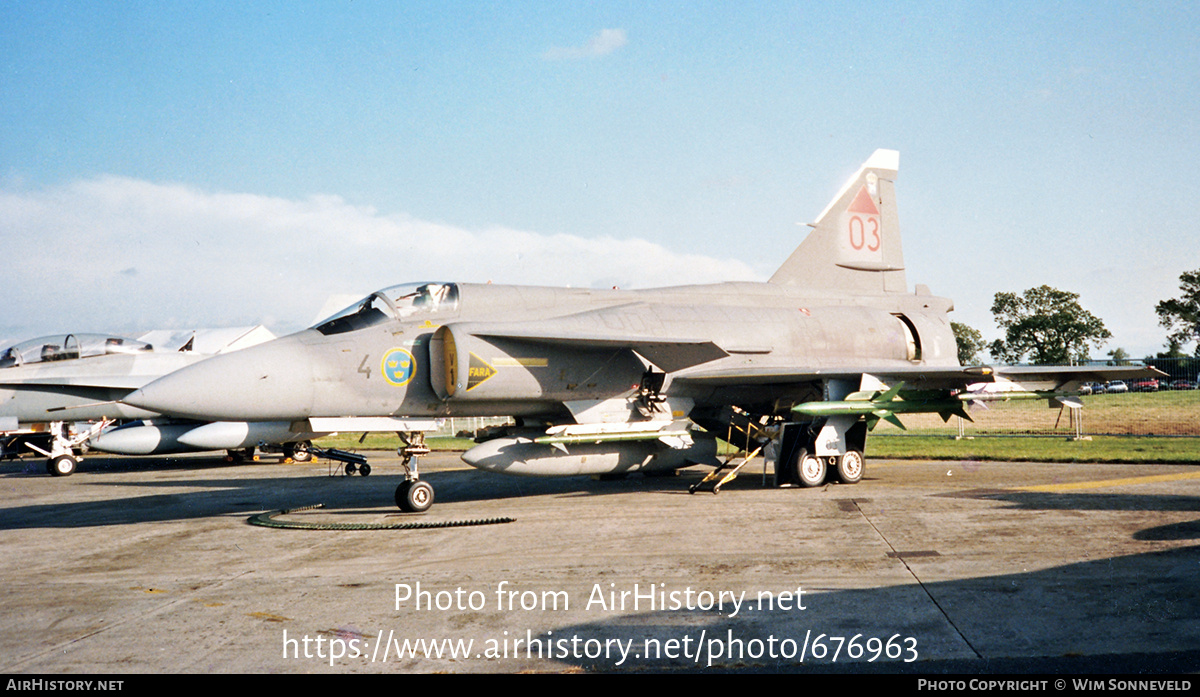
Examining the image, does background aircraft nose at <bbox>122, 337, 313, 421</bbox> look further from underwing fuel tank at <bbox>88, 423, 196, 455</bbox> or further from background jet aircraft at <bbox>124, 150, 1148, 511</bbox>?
underwing fuel tank at <bbox>88, 423, 196, 455</bbox>

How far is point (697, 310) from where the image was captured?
477 inches

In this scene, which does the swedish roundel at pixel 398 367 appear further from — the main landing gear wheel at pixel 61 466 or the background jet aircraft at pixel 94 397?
A: the main landing gear wheel at pixel 61 466

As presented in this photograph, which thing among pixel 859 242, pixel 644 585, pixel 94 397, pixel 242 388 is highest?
pixel 859 242

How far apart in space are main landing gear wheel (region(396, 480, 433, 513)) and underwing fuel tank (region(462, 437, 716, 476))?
2.36 ft

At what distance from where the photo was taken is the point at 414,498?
10.1 m

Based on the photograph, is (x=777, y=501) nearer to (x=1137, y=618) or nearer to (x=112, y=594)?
(x=1137, y=618)

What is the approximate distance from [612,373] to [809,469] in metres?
3.35

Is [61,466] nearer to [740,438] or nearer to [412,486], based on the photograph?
[412,486]

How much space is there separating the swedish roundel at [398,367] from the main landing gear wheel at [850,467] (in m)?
6.42

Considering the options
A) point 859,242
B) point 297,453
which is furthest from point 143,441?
point 859,242

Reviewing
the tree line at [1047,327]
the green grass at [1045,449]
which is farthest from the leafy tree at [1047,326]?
the green grass at [1045,449]

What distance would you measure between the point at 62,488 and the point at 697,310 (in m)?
12.8

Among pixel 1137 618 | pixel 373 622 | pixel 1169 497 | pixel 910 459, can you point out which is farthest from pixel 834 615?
pixel 910 459

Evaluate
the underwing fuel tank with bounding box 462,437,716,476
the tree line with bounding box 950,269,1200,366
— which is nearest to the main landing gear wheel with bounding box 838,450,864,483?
the underwing fuel tank with bounding box 462,437,716,476
